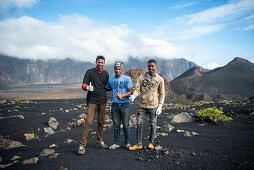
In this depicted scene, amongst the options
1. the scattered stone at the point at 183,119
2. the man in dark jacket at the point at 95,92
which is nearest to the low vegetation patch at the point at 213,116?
the scattered stone at the point at 183,119

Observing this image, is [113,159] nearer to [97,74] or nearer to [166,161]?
[166,161]

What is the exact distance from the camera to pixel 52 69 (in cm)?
16038

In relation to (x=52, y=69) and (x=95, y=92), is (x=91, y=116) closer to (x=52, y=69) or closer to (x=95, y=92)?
(x=95, y=92)

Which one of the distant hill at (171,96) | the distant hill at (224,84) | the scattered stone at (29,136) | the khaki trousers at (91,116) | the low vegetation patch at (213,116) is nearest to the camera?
the khaki trousers at (91,116)

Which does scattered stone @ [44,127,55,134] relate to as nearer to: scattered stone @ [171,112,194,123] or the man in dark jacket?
the man in dark jacket

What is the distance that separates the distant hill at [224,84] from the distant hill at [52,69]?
381 feet

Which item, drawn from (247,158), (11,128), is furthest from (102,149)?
(11,128)

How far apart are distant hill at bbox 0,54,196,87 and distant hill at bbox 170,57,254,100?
116m

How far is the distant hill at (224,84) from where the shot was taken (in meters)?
29.3

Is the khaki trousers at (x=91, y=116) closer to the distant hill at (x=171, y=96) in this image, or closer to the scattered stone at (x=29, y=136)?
the scattered stone at (x=29, y=136)

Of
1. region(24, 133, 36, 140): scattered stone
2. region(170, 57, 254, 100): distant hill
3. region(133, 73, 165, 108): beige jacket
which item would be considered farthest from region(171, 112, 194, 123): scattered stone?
region(170, 57, 254, 100): distant hill

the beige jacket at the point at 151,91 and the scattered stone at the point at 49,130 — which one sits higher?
the beige jacket at the point at 151,91

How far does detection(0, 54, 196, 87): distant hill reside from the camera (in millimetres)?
139750

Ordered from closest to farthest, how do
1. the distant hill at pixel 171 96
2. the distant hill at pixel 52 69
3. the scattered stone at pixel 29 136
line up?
1. the scattered stone at pixel 29 136
2. the distant hill at pixel 171 96
3. the distant hill at pixel 52 69
